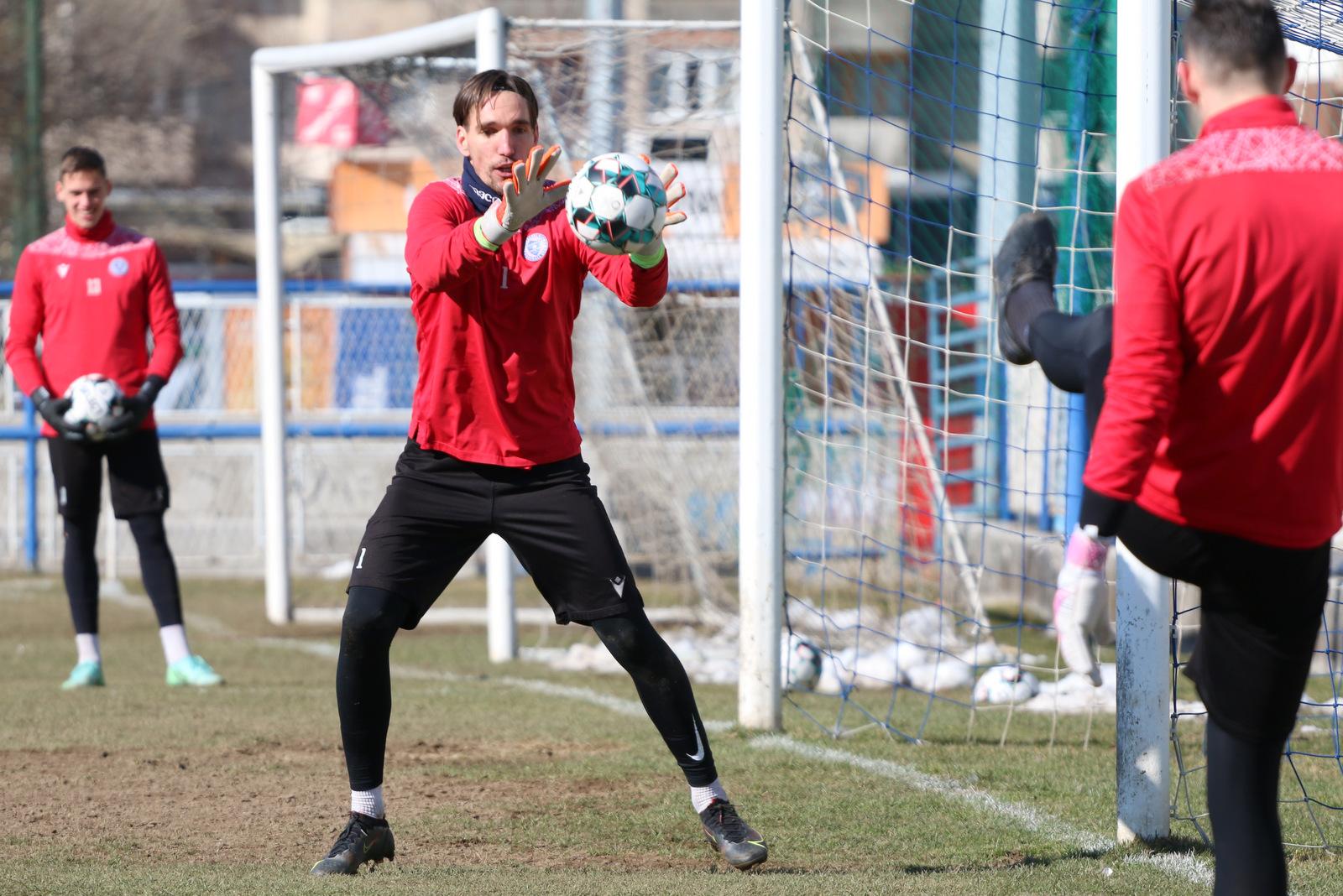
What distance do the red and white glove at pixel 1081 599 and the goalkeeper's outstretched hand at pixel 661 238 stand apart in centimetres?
121

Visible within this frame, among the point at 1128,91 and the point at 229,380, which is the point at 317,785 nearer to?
the point at 1128,91

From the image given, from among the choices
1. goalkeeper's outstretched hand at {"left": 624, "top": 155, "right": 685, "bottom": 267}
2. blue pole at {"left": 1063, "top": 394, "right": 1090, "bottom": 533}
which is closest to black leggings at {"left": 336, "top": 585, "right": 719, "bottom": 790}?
goalkeeper's outstretched hand at {"left": 624, "top": 155, "right": 685, "bottom": 267}

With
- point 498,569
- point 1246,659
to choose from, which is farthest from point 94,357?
point 1246,659

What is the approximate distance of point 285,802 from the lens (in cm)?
550

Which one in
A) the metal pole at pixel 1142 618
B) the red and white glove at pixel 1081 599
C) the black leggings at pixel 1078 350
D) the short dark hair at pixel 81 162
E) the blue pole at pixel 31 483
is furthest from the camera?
→ the blue pole at pixel 31 483

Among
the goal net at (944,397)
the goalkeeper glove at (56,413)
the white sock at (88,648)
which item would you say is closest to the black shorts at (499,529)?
the goal net at (944,397)

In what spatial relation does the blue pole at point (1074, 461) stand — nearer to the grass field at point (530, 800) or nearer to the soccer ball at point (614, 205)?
the grass field at point (530, 800)

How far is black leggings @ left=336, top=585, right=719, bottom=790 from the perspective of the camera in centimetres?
444

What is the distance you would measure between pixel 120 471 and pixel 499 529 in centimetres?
403

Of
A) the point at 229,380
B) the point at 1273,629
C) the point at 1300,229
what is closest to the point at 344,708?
the point at 1273,629

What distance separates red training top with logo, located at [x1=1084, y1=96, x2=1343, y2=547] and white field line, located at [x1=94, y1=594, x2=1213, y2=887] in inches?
59.5

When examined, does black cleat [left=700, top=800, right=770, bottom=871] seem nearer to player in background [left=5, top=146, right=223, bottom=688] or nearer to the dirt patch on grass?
the dirt patch on grass

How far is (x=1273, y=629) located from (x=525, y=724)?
170 inches

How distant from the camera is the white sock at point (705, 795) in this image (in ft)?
15.0
